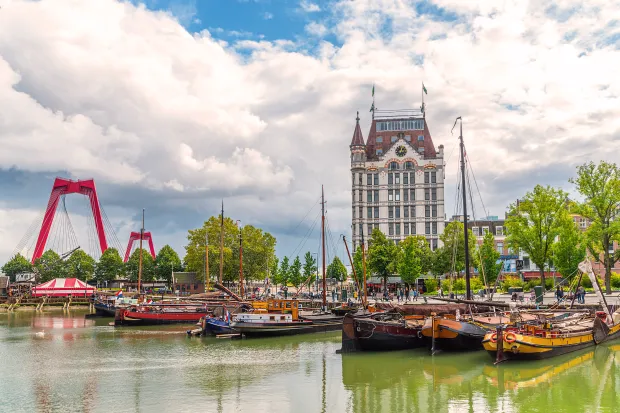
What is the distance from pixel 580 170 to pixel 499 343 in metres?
33.7

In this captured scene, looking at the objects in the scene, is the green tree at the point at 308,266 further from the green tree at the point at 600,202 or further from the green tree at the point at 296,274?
the green tree at the point at 600,202

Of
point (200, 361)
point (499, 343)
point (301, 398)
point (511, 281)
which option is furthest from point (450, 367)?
point (511, 281)

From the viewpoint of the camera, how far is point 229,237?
302 feet

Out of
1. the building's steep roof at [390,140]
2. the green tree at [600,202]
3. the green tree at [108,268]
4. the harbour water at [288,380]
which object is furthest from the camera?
the building's steep roof at [390,140]

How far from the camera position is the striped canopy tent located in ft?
281

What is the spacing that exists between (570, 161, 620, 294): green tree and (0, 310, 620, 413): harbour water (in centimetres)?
1993

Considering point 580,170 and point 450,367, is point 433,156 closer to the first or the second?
point 580,170

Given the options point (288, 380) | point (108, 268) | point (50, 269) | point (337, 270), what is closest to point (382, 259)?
point (337, 270)

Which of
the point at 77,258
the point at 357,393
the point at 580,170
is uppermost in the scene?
the point at 580,170

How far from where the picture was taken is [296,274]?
103m

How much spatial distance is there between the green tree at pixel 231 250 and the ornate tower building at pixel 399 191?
2554 centimetres

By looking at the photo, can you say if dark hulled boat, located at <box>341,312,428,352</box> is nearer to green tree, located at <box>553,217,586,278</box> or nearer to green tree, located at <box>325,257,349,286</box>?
green tree, located at <box>553,217,586,278</box>

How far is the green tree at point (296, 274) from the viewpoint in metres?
103

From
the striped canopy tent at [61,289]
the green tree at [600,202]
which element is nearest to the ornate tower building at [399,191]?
the striped canopy tent at [61,289]
